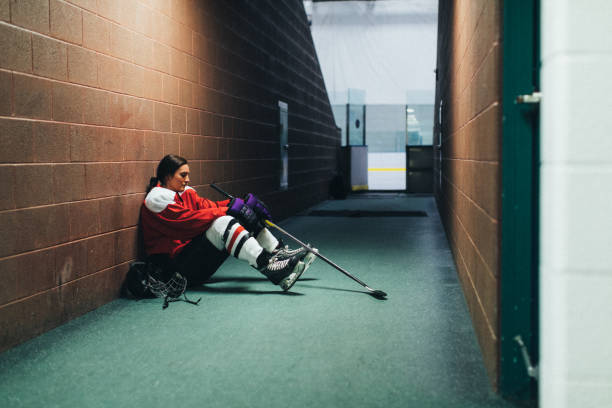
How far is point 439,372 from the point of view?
2303mm

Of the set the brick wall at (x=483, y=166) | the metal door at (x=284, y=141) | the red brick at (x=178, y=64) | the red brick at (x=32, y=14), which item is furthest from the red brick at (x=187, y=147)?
the metal door at (x=284, y=141)

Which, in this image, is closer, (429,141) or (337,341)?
(337,341)

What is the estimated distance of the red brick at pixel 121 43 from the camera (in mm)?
3467

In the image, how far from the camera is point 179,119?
4.42 meters

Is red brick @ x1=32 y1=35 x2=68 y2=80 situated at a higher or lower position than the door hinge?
higher

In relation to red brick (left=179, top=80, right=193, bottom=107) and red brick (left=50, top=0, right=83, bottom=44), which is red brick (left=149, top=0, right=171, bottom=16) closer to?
red brick (left=179, top=80, right=193, bottom=107)

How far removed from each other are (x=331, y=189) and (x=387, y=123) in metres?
3.01

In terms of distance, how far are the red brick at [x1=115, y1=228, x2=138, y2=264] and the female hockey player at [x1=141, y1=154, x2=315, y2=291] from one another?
8 cm

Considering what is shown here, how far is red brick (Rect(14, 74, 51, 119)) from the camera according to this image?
2.67 m

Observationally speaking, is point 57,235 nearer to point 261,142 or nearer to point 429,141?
point 261,142

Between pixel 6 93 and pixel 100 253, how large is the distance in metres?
1.12

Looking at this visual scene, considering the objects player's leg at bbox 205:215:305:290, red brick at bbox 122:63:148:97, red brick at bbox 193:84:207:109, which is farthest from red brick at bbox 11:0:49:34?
red brick at bbox 193:84:207:109

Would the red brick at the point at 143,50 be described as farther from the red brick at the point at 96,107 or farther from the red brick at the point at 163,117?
the red brick at the point at 96,107
